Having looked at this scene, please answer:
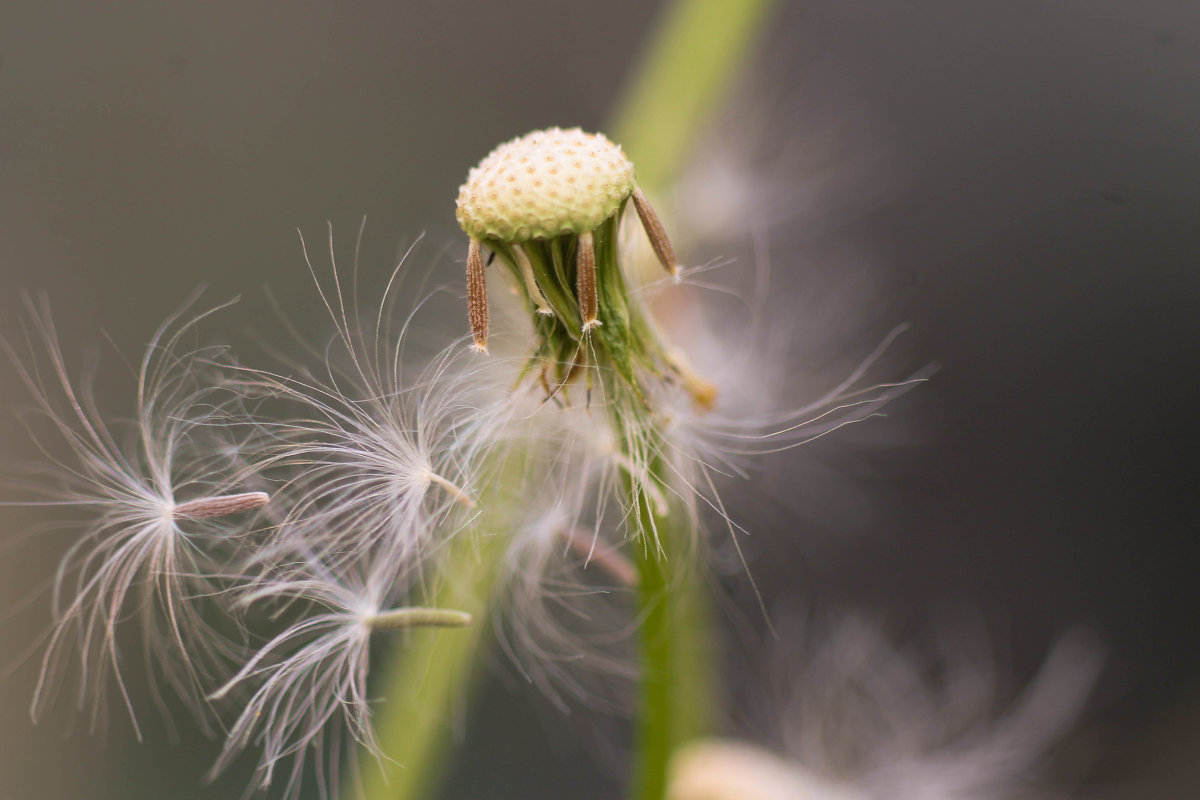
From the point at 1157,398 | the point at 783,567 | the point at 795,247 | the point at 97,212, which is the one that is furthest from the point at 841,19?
the point at 97,212

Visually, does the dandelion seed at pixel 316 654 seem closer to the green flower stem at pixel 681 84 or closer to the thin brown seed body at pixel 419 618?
the thin brown seed body at pixel 419 618

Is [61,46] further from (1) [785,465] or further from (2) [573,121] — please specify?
(1) [785,465]

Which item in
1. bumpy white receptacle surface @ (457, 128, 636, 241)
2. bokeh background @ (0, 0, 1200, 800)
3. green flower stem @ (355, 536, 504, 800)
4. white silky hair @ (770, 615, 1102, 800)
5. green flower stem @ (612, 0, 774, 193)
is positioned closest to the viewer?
bumpy white receptacle surface @ (457, 128, 636, 241)

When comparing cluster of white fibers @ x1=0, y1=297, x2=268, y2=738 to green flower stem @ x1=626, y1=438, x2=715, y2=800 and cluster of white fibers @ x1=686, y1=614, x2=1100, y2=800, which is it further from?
cluster of white fibers @ x1=686, y1=614, x2=1100, y2=800

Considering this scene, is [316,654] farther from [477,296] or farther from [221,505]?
[477,296]

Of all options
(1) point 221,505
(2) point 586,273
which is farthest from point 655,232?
(1) point 221,505

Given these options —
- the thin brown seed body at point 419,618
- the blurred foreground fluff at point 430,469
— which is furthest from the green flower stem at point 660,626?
the thin brown seed body at point 419,618

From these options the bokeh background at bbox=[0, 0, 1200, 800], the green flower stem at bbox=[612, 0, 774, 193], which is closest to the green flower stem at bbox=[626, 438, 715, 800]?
the green flower stem at bbox=[612, 0, 774, 193]
